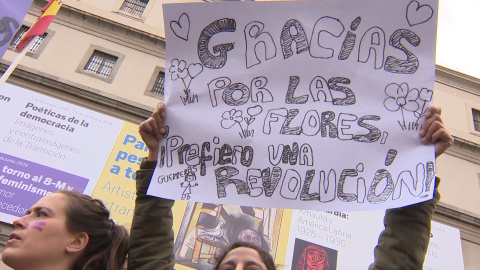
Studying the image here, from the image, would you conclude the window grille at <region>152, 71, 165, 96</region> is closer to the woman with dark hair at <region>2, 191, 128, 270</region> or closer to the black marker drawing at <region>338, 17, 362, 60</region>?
the woman with dark hair at <region>2, 191, 128, 270</region>

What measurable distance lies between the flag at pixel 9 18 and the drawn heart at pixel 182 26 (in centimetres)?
257

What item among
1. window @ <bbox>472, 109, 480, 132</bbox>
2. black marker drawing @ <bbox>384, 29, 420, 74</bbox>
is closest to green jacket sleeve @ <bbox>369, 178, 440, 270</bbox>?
black marker drawing @ <bbox>384, 29, 420, 74</bbox>

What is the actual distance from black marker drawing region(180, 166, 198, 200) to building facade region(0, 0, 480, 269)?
9638 mm

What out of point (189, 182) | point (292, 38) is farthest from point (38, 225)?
point (292, 38)

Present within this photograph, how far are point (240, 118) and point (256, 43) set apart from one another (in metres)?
0.44

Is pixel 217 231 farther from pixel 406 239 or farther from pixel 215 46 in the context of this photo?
pixel 406 239

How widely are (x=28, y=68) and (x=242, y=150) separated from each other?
36.5ft

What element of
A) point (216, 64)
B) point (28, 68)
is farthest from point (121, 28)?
point (216, 64)

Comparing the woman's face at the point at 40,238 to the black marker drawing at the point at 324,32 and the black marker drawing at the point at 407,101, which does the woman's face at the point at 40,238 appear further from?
the black marker drawing at the point at 407,101

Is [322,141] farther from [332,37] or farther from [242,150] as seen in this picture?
[332,37]

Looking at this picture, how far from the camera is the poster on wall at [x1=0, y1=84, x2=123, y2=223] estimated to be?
809cm

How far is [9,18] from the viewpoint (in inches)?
159

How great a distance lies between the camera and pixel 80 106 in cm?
1073

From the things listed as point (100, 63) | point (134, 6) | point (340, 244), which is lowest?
point (340, 244)
